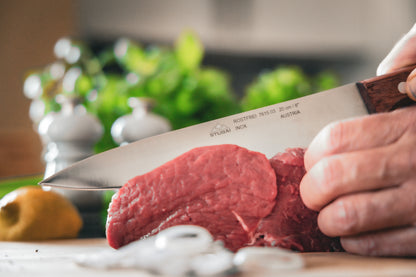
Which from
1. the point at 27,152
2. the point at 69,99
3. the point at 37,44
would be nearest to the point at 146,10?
the point at 37,44

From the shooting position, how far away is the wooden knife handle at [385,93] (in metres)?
0.87

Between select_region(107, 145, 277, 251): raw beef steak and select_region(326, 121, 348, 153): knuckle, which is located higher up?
select_region(326, 121, 348, 153): knuckle

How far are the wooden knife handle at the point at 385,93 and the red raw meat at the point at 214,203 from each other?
0.27 m

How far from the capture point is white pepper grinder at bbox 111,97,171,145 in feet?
4.86

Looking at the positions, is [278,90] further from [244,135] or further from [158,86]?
[244,135]

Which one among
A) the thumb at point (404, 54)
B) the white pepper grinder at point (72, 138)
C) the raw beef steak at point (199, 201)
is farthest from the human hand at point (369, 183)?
the white pepper grinder at point (72, 138)

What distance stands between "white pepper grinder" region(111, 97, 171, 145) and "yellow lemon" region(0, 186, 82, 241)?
40 cm

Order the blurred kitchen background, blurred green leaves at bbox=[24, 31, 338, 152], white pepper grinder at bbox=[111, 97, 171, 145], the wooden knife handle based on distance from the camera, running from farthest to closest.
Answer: the blurred kitchen background
blurred green leaves at bbox=[24, 31, 338, 152]
white pepper grinder at bbox=[111, 97, 171, 145]
the wooden knife handle

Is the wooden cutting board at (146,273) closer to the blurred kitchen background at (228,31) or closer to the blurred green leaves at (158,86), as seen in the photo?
the blurred green leaves at (158,86)

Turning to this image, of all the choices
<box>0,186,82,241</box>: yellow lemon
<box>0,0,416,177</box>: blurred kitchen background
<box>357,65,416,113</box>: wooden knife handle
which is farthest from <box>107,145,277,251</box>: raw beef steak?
<box>0,0,416,177</box>: blurred kitchen background

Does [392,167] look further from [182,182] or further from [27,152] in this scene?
[27,152]

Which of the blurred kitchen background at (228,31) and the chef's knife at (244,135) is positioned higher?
the blurred kitchen background at (228,31)

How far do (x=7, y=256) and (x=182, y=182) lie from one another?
41 centimetres

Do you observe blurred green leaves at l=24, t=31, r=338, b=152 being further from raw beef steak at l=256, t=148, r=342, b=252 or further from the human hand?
the human hand
